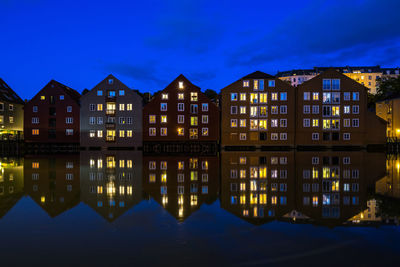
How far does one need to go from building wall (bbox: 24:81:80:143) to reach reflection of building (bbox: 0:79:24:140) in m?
3.81

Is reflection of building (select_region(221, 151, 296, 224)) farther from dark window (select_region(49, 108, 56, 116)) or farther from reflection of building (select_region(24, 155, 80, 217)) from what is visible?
dark window (select_region(49, 108, 56, 116))

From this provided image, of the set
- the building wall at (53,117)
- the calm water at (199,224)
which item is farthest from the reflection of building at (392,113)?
the building wall at (53,117)

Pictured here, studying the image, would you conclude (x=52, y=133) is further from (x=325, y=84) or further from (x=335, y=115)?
(x=335, y=115)

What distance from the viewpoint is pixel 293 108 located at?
6600cm

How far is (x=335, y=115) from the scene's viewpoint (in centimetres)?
6588

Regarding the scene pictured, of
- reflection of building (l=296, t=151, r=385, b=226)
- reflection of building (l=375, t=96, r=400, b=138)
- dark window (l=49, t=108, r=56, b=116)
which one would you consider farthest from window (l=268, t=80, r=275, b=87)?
dark window (l=49, t=108, r=56, b=116)

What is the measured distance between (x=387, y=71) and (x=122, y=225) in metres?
175

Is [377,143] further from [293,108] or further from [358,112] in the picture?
[293,108]

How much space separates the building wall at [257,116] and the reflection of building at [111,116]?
67.1 ft

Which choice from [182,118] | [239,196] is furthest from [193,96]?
[239,196]

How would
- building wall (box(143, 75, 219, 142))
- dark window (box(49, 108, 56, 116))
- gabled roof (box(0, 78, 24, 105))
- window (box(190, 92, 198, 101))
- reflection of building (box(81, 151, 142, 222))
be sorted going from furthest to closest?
gabled roof (box(0, 78, 24, 105)) → dark window (box(49, 108, 56, 116)) → window (box(190, 92, 198, 101)) → building wall (box(143, 75, 219, 142)) → reflection of building (box(81, 151, 142, 222))

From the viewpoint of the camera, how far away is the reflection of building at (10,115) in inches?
2790

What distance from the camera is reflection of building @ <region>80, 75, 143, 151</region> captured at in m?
68.1

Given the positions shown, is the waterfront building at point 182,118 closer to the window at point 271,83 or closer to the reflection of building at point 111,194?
the window at point 271,83
